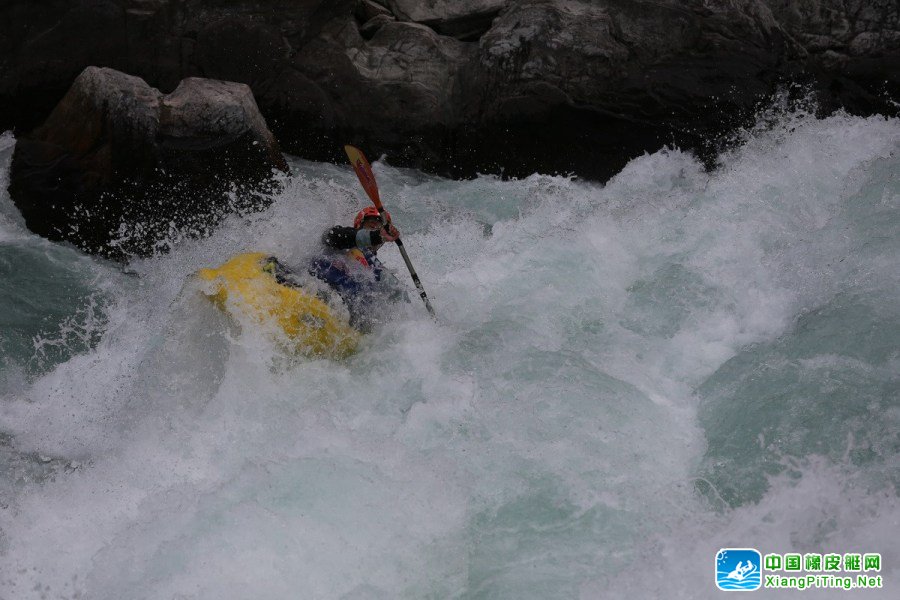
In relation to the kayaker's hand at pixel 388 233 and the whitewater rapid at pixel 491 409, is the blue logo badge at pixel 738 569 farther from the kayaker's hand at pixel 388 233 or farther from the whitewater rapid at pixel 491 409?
the kayaker's hand at pixel 388 233

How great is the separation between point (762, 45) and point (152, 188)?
5.33 meters

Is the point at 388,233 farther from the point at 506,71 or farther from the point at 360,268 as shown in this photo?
the point at 506,71

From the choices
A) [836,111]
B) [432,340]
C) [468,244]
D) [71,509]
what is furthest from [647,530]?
[836,111]

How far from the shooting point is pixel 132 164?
6863 mm

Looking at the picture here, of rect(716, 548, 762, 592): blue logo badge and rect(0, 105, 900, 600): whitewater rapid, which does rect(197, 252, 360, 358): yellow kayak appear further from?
rect(716, 548, 762, 592): blue logo badge

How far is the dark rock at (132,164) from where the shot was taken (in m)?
6.83

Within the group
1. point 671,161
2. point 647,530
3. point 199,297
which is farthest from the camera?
point 671,161

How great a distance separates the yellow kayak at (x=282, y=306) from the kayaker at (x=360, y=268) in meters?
0.17

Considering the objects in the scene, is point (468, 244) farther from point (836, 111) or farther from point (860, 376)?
point (836, 111)

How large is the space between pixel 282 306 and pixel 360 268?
59 cm

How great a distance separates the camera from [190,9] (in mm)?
7879

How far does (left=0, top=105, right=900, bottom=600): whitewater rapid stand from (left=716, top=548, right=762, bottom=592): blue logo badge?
0.07 meters

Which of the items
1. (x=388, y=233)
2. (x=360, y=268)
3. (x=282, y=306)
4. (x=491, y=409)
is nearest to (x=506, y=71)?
(x=388, y=233)

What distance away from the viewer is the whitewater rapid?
13.1 feet
